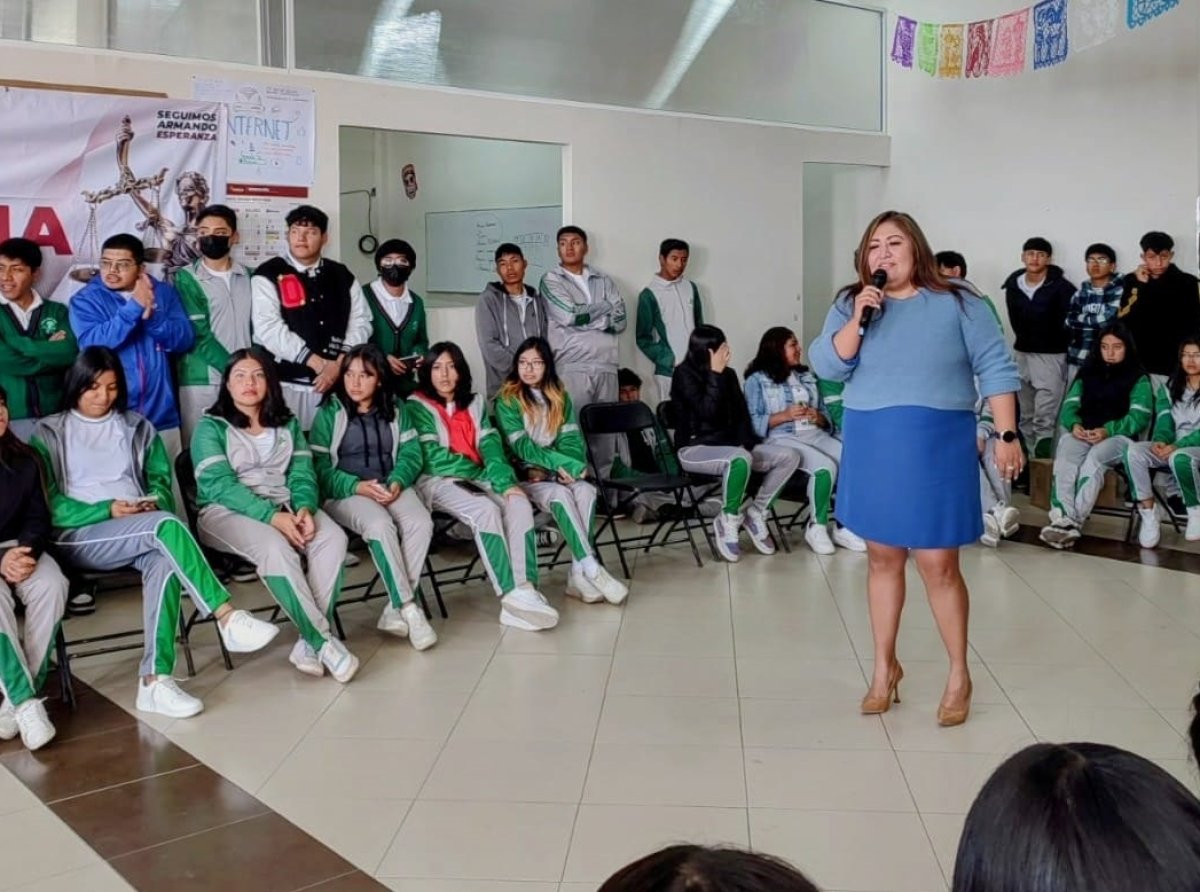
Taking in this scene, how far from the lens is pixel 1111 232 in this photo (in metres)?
6.79

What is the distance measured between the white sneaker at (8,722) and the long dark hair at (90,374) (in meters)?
1.00

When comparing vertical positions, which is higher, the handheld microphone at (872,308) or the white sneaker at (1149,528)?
the handheld microphone at (872,308)

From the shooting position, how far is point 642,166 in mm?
6656

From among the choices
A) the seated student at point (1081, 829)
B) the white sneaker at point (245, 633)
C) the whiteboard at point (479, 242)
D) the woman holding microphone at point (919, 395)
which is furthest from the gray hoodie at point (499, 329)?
the seated student at point (1081, 829)

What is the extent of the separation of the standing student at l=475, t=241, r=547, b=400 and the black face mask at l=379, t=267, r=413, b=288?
1.97 feet

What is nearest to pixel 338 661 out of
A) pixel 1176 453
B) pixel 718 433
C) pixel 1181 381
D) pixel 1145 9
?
pixel 718 433

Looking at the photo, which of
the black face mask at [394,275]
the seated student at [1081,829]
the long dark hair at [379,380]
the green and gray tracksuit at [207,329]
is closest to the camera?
the seated student at [1081,829]

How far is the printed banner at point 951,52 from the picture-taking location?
Answer: 6676 millimetres

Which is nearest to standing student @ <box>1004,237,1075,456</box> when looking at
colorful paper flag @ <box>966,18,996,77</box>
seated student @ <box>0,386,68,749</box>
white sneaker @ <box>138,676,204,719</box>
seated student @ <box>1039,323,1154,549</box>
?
seated student @ <box>1039,323,1154,549</box>

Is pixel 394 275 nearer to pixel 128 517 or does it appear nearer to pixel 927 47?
pixel 128 517

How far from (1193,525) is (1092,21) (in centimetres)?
248

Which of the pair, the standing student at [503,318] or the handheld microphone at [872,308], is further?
the standing student at [503,318]

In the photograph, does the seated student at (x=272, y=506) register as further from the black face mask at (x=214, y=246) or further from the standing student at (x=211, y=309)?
the black face mask at (x=214, y=246)

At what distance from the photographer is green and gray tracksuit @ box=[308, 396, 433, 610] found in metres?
4.12
